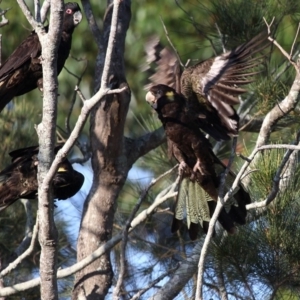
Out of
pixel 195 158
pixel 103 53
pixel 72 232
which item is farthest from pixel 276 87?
pixel 72 232

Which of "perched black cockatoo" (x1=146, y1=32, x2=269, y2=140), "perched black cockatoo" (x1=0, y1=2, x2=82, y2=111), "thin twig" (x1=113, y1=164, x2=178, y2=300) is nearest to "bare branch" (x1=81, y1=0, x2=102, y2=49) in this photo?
"perched black cockatoo" (x1=0, y1=2, x2=82, y2=111)

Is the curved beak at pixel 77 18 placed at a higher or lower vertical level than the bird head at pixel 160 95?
A: higher

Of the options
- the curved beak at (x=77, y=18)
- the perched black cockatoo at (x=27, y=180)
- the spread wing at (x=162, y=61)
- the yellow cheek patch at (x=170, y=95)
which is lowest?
the perched black cockatoo at (x=27, y=180)

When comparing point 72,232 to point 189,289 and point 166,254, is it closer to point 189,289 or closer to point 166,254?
point 166,254

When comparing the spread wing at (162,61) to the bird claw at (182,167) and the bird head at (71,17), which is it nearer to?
the bird claw at (182,167)

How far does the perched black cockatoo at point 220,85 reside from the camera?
10.6 feet

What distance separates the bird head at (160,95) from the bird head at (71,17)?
2.65ft

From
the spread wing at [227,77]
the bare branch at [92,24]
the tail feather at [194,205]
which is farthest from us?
the bare branch at [92,24]

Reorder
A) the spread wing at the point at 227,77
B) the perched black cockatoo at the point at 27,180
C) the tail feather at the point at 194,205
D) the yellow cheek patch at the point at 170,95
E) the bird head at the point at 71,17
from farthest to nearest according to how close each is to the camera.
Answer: the bird head at the point at 71,17 → the perched black cockatoo at the point at 27,180 → the tail feather at the point at 194,205 → the yellow cheek patch at the point at 170,95 → the spread wing at the point at 227,77

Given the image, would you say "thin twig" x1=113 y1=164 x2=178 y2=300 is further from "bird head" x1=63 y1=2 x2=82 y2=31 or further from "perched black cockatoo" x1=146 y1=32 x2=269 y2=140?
"bird head" x1=63 y1=2 x2=82 y2=31

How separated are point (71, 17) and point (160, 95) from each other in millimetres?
924

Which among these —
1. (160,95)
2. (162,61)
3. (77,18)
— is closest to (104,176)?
(160,95)

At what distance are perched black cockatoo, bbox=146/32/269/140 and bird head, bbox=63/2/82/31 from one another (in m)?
0.67

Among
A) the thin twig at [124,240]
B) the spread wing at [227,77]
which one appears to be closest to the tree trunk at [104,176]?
the spread wing at [227,77]
